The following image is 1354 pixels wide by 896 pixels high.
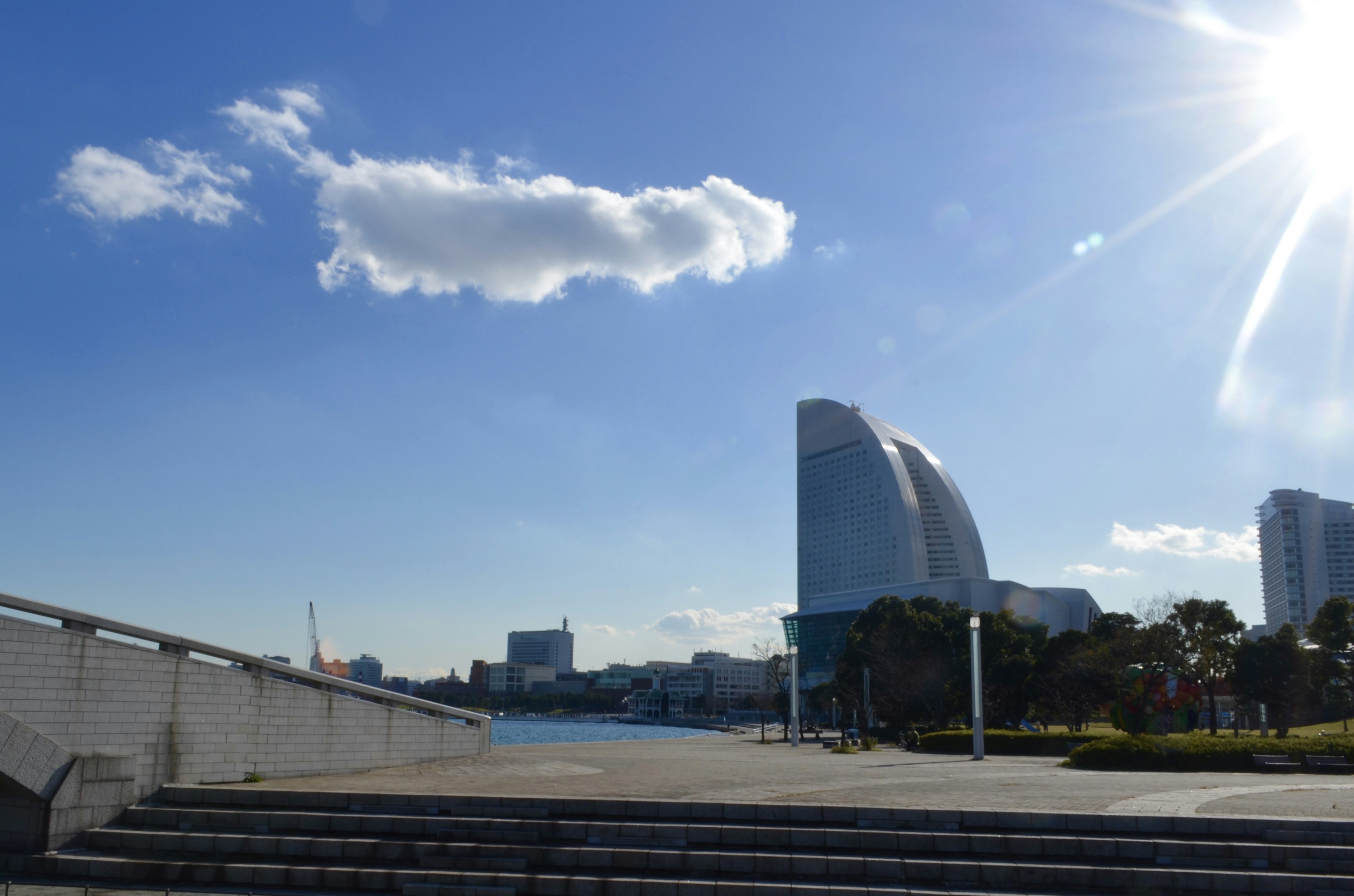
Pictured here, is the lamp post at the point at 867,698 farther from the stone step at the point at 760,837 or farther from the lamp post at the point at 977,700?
the stone step at the point at 760,837

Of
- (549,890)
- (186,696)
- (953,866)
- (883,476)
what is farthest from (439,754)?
(883,476)

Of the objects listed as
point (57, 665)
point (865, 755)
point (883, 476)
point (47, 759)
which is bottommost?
point (865, 755)

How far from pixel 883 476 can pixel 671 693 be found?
6602 cm

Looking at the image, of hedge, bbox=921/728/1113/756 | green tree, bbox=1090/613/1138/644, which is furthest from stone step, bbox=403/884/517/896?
green tree, bbox=1090/613/1138/644

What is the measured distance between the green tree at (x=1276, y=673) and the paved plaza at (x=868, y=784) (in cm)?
4329

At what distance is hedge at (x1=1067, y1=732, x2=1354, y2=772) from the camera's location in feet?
65.1

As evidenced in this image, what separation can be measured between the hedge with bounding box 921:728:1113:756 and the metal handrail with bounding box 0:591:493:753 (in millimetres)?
17404

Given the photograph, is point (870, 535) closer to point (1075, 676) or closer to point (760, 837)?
point (1075, 676)

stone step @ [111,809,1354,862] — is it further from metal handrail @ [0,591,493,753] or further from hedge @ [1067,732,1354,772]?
hedge @ [1067,732,1354,772]

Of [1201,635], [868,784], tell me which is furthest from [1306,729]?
[868,784]

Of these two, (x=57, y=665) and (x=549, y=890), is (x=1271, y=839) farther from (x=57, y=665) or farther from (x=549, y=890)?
(x=57, y=665)

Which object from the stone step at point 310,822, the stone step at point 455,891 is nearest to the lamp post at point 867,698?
the stone step at point 310,822

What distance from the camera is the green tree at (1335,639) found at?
1791 inches

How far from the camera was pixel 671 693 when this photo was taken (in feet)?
607
